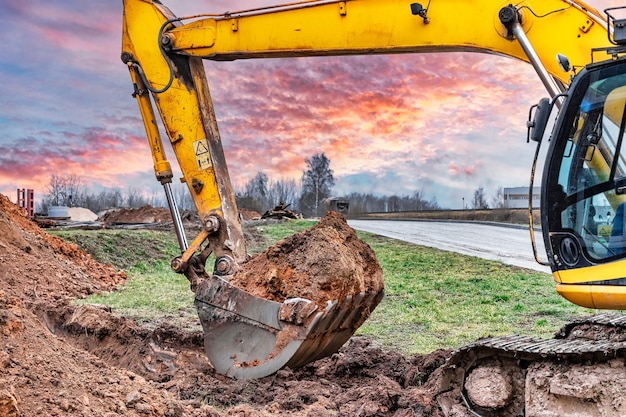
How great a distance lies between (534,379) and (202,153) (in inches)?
160

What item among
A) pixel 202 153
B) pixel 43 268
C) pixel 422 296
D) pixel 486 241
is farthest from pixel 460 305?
pixel 486 241

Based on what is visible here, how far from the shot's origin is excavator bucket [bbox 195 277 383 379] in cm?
550

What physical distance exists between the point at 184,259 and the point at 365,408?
2693mm

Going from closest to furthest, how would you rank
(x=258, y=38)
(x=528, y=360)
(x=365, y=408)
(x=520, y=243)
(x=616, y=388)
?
(x=616, y=388) → (x=528, y=360) → (x=365, y=408) → (x=258, y=38) → (x=520, y=243)

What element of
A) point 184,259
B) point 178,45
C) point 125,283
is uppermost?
point 178,45

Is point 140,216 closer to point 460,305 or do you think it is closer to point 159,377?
point 460,305

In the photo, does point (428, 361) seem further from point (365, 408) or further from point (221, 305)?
point (221, 305)

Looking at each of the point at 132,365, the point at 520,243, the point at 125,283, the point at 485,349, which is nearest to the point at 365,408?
the point at 485,349

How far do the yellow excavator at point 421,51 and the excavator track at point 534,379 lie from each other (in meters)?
0.01

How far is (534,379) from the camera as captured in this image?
4.50 meters

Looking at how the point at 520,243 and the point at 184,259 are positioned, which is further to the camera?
the point at 520,243

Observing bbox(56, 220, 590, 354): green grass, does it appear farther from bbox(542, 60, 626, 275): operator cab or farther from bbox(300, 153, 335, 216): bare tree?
bbox(300, 153, 335, 216): bare tree

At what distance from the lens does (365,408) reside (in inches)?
195

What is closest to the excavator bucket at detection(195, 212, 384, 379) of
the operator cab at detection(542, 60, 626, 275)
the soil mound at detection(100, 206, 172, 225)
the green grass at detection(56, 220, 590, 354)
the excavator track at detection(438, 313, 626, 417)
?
the excavator track at detection(438, 313, 626, 417)
